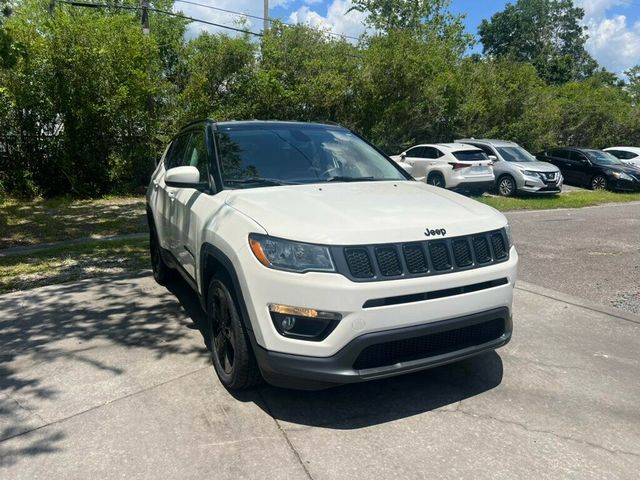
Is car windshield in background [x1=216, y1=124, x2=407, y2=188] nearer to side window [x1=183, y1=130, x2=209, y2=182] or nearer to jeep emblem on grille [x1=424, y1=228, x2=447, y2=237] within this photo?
side window [x1=183, y1=130, x2=209, y2=182]

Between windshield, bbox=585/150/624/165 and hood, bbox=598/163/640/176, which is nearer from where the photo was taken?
hood, bbox=598/163/640/176

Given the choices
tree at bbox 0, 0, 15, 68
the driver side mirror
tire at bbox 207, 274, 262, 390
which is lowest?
tire at bbox 207, 274, 262, 390

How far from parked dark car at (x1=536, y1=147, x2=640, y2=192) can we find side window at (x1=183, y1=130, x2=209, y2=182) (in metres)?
18.3

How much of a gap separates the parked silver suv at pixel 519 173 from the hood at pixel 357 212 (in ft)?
43.7

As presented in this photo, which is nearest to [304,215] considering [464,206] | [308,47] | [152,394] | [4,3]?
[464,206]

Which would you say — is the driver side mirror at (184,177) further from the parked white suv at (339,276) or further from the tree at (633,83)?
the tree at (633,83)

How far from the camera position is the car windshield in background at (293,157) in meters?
3.98

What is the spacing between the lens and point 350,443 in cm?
296

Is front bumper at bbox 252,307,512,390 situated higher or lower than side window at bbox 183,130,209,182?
lower

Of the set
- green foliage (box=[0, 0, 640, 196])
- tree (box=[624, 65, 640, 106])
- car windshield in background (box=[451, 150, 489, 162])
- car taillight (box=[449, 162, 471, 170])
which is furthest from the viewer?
tree (box=[624, 65, 640, 106])

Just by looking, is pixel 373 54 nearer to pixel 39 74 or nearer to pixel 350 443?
pixel 39 74

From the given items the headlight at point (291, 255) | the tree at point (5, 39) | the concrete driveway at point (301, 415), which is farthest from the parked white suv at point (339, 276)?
the tree at point (5, 39)

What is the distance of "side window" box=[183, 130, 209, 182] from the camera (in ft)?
13.7

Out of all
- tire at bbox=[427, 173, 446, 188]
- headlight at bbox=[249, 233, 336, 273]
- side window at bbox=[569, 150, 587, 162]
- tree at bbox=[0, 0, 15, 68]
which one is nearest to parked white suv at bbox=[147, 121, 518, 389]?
headlight at bbox=[249, 233, 336, 273]
